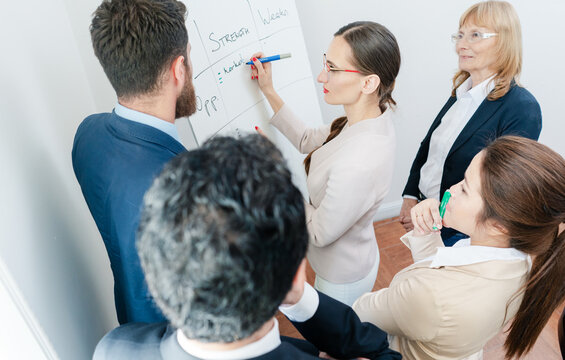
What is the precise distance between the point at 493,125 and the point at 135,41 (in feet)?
5.04

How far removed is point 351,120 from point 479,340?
842mm

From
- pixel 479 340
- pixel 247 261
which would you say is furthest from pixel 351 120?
pixel 247 261

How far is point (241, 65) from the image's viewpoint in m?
1.55

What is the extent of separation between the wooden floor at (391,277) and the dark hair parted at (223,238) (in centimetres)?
170

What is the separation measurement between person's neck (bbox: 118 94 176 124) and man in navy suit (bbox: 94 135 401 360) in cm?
56

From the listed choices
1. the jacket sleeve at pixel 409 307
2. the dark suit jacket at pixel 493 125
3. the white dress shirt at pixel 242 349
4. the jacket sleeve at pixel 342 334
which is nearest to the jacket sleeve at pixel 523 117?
the dark suit jacket at pixel 493 125

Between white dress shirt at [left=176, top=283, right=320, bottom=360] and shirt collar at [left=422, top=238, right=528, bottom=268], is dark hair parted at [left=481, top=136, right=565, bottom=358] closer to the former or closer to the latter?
shirt collar at [left=422, top=238, right=528, bottom=268]

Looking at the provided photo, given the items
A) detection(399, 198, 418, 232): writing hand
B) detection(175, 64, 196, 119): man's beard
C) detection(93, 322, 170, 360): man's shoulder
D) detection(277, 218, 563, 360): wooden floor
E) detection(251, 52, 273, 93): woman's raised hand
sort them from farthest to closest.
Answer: detection(399, 198, 418, 232): writing hand
detection(277, 218, 563, 360): wooden floor
detection(251, 52, 273, 93): woman's raised hand
detection(175, 64, 196, 119): man's beard
detection(93, 322, 170, 360): man's shoulder

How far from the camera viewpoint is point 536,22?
2.42m

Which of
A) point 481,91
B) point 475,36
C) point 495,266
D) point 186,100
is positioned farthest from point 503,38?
point 186,100

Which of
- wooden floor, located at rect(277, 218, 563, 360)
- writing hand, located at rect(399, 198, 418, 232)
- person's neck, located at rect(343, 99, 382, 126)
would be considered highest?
person's neck, located at rect(343, 99, 382, 126)

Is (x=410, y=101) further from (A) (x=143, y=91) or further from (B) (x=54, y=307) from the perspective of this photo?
(B) (x=54, y=307)

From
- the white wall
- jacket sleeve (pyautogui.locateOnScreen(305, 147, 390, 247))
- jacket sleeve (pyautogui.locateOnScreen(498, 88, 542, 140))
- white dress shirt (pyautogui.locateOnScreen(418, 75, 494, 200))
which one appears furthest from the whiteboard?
jacket sleeve (pyautogui.locateOnScreen(498, 88, 542, 140))

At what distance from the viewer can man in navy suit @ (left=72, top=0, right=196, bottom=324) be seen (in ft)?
2.98
